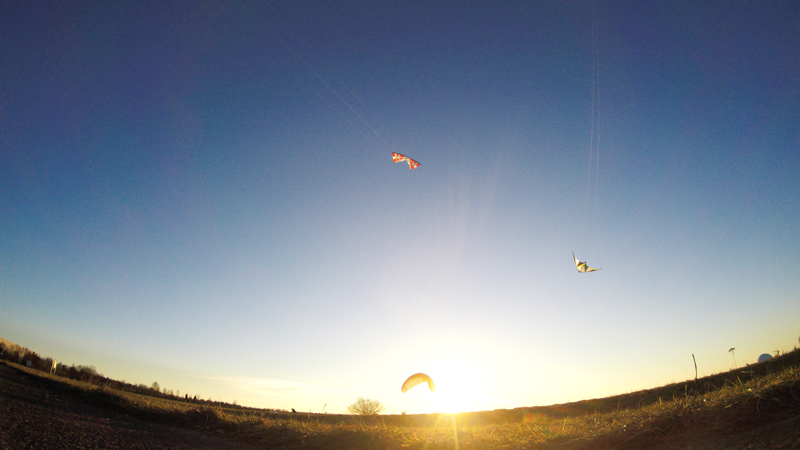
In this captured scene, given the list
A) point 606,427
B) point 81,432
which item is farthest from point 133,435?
point 606,427

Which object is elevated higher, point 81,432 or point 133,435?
point 81,432

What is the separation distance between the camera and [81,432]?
7.52 meters

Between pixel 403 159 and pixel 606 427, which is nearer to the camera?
pixel 606 427

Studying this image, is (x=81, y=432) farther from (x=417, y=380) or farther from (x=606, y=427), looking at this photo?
(x=606, y=427)

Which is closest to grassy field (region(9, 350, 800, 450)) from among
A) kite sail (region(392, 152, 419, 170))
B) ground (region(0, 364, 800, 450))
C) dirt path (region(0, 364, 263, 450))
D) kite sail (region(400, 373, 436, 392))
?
ground (region(0, 364, 800, 450))

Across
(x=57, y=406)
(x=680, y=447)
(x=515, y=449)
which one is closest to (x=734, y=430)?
(x=680, y=447)

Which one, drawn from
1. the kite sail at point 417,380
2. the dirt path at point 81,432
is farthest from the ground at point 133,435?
the kite sail at point 417,380

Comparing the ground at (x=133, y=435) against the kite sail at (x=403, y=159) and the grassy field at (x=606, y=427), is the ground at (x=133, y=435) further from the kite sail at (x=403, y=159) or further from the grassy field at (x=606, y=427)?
the kite sail at (x=403, y=159)

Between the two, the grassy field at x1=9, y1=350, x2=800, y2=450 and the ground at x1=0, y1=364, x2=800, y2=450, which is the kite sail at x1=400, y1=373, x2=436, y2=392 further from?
the ground at x1=0, y1=364, x2=800, y2=450

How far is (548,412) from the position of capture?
18141mm

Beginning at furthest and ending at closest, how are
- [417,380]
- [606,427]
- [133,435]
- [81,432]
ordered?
[417,380] → [133,435] → [81,432] → [606,427]

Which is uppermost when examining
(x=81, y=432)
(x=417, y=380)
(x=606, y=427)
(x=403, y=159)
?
(x=403, y=159)

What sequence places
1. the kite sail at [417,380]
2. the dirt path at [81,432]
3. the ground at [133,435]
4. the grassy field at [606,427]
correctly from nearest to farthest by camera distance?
the ground at [133,435] < the grassy field at [606,427] < the dirt path at [81,432] < the kite sail at [417,380]

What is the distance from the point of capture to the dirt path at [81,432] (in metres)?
6.35
